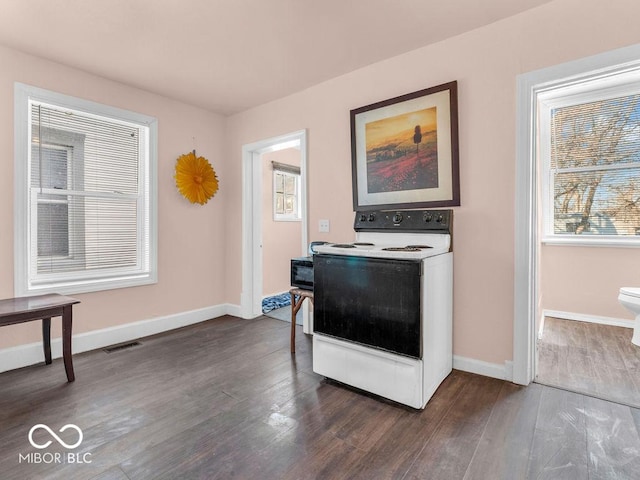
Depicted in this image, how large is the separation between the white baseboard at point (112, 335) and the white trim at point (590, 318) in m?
3.68

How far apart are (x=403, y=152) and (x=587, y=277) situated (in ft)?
8.74

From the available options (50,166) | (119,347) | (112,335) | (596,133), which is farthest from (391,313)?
(596,133)

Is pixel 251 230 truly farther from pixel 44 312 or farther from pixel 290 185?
pixel 44 312

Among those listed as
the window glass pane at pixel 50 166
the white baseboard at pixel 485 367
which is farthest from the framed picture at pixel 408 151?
the window glass pane at pixel 50 166

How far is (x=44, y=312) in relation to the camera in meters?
2.30

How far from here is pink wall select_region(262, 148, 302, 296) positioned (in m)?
Result: 4.97

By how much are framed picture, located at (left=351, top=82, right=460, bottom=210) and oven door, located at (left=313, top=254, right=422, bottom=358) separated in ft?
2.75

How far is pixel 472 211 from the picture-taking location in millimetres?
2436

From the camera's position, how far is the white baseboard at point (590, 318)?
3441mm

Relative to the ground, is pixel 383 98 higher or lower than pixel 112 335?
higher

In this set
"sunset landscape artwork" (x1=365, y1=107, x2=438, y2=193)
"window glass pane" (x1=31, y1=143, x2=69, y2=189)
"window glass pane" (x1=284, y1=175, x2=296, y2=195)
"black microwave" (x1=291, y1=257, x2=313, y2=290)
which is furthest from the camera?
"window glass pane" (x1=284, y1=175, x2=296, y2=195)

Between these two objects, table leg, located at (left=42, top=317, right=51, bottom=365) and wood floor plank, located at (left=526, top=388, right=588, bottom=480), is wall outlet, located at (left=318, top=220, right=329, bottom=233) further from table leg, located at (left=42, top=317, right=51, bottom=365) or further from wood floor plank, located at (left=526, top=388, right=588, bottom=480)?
table leg, located at (left=42, top=317, right=51, bottom=365)

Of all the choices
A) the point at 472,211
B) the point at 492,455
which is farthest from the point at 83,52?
the point at 492,455

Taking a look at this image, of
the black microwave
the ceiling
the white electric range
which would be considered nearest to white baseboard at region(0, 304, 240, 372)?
the black microwave
